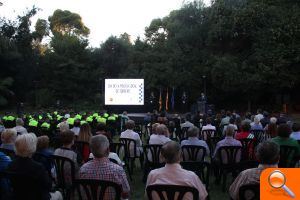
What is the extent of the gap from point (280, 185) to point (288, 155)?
485cm

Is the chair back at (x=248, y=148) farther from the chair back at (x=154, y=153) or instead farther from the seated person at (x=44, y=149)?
the seated person at (x=44, y=149)

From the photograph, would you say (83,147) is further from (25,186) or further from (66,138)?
(25,186)

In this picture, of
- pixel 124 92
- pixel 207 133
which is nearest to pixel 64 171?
pixel 207 133

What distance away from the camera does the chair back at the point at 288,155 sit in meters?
5.84

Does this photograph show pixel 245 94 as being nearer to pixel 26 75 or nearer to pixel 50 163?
pixel 26 75

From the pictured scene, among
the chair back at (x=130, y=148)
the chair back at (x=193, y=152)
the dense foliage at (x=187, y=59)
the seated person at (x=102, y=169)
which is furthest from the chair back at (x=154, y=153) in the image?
the dense foliage at (x=187, y=59)

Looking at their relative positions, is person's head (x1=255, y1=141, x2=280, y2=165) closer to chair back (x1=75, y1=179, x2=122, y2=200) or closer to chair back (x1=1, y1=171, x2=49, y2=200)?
chair back (x1=75, y1=179, x2=122, y2=200)

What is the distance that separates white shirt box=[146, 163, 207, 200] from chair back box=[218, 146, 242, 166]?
2960 mm

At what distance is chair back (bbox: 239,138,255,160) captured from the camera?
687 cm

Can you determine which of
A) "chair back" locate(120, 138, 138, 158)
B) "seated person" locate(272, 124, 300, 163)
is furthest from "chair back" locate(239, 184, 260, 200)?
"chair back" locate(120, 138, 138, 158)

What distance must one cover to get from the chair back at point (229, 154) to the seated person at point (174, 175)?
9.59ft

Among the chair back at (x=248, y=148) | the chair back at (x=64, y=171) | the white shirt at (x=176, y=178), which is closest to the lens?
the white shirt at (x=176, y=178)

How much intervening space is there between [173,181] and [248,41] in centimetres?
2704

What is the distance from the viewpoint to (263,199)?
131cm
